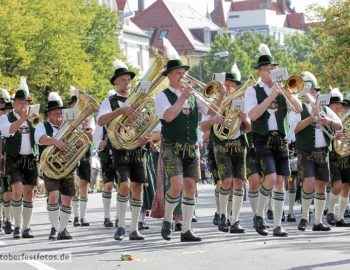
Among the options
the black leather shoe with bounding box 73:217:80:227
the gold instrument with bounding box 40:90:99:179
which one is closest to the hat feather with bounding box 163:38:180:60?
the gold instrument with bounding box 40:90:99:179

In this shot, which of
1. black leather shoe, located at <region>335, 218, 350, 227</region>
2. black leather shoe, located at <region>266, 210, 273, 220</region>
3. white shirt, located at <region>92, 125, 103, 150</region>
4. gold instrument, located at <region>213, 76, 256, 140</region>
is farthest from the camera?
black leather shoe, located at <region>266, 210, 273, 220</region>

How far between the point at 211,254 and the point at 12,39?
110 feet

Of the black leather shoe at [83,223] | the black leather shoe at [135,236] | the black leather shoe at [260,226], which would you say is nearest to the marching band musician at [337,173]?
the black leather shoe at [260,226]

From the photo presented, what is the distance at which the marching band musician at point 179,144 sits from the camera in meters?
13.2

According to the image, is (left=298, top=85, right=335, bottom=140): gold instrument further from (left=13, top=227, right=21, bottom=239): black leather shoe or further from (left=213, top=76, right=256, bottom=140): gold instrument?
(left=13, top=227, right=21, bottom=239): black leather shoe

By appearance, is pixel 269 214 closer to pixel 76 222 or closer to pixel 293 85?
pixel 76 222

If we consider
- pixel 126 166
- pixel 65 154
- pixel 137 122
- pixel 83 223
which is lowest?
pixel 83 223

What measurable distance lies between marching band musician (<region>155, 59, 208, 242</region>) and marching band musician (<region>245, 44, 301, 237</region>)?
845 mm

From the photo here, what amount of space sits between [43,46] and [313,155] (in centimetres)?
3350

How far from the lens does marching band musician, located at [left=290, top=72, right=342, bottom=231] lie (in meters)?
14.8

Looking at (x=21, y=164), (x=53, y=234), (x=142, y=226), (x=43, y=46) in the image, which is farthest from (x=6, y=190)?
(x=43, y=46)

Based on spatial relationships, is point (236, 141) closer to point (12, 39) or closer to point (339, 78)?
point (339, 78)

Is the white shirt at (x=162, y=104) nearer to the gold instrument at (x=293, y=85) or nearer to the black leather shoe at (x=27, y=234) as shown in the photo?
the gold instrument at (x=293, y=85)

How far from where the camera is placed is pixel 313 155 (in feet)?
49.3
